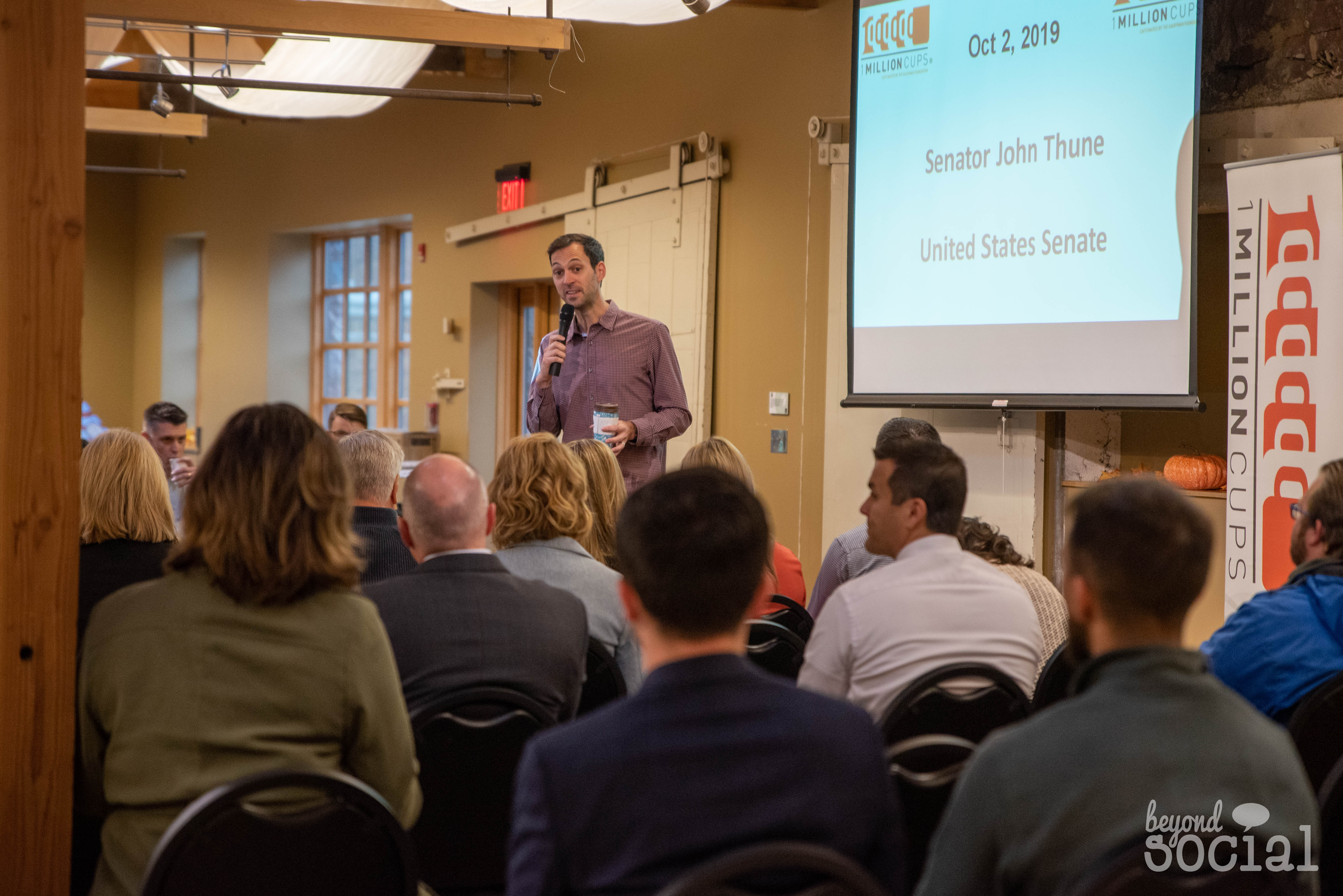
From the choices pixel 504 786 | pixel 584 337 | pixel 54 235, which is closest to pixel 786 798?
pixel 504 786

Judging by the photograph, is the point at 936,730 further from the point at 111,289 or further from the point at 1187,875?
the point at 111,289

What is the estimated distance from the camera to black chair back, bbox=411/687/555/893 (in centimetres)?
→ 175

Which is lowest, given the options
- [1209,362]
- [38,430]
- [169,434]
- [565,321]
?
[169,434]

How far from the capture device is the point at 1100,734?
118 cm

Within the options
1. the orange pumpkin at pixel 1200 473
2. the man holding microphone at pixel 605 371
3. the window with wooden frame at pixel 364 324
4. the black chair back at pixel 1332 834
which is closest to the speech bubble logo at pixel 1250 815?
the black chair back at pixel 1332 834

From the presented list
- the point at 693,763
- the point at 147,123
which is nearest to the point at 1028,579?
the point at 693,763

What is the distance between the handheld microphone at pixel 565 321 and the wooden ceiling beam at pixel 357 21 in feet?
3.92

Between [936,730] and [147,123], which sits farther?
[147,123]

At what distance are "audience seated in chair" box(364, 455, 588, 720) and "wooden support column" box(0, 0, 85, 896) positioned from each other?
19.1 inches

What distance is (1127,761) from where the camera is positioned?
1.17m

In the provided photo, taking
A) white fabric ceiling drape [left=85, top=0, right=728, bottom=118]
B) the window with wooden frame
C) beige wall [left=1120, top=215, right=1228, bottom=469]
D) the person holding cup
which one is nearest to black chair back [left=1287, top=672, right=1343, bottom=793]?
beige wall [left=1120, top=215, right=1228, bottom=469]

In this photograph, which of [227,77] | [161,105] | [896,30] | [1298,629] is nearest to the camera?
[1298,629]

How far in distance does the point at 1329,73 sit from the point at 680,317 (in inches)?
133

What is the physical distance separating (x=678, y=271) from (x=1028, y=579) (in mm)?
4252
